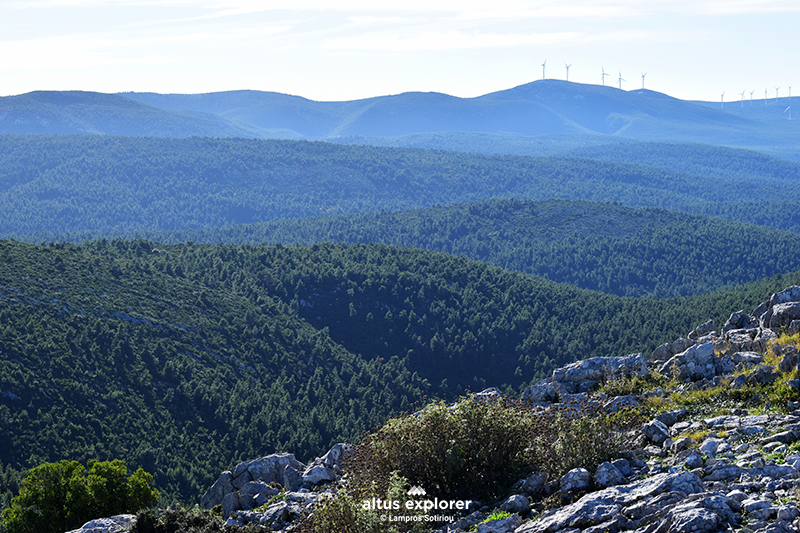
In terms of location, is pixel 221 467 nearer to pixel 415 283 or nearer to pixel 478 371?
pixel 478 371

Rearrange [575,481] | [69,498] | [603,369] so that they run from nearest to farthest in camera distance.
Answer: [575,481], [69,498], [603,369]

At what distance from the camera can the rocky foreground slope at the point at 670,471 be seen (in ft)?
44.5

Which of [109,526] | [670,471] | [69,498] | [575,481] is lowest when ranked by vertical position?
[69,498]

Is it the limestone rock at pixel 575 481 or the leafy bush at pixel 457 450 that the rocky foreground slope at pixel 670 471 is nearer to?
the limestone rock at pixel 575 481

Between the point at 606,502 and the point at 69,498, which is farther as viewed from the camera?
the point at 69,498

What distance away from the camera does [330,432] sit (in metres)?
89.5

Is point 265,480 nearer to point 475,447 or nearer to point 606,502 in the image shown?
point 475,447

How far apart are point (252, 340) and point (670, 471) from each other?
10022 centimetres

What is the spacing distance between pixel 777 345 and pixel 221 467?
216 feet

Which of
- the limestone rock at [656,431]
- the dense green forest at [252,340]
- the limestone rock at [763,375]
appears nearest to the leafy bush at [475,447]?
the limestone rock at [656,431]

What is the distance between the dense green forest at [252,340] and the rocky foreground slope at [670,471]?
4564cm

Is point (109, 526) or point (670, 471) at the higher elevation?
point (670, 471)

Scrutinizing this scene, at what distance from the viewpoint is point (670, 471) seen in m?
15.7

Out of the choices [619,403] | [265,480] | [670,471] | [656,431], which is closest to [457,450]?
[670,471]
